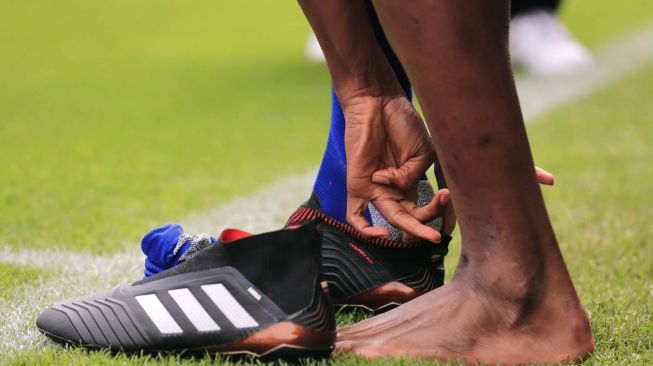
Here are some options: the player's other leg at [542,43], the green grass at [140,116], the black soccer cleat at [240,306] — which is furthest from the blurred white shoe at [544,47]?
the black soccer cleat at [240,306]

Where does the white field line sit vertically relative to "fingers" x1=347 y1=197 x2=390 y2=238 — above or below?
below

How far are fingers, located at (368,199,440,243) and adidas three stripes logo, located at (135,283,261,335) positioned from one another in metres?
0.35

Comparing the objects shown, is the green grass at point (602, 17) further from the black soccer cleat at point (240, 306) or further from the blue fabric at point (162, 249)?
the black soccer cleat at point (240, 306)

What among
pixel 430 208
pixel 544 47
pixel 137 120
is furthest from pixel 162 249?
pixel 544 47

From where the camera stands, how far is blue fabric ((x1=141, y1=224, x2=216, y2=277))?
1543 mm

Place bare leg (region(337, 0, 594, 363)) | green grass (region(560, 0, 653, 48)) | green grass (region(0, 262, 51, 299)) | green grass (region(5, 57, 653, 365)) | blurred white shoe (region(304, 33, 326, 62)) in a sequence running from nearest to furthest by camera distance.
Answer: bare leg (region(337, 0, 594, 363)), green grass (region(5, 57, 653, 365)), green grass (region(0, 262, 51, 299)), blurred white shoe (region(304, 33, 326, 62)), green grass (region(560, 0, 653, 48))

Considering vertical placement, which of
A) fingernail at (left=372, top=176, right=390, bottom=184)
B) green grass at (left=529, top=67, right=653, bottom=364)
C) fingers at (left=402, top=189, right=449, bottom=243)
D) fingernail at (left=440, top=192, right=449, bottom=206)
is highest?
fingernail at (left=372, top=176, right=390, bottom=184)

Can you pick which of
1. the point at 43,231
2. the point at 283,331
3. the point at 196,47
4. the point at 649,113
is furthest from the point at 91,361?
the point at 196,47

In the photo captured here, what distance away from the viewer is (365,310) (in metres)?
1.70

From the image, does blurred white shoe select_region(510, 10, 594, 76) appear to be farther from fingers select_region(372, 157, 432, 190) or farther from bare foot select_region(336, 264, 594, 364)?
bare foot select_region(336, 264, 594, 364)

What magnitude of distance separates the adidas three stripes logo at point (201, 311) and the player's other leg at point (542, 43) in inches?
201

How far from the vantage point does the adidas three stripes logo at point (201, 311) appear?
1.33 m

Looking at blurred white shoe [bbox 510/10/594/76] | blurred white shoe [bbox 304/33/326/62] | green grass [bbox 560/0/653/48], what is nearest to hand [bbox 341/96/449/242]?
blurred white shoe [bbox 510/10/594/76]

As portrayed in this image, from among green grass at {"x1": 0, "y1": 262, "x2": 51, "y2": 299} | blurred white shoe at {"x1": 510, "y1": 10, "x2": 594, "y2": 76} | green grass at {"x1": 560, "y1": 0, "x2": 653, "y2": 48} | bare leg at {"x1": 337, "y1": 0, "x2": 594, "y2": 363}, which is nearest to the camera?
bare leg at {"x1": 337, "y1": 0, "x2": 594, "y2": 363}
